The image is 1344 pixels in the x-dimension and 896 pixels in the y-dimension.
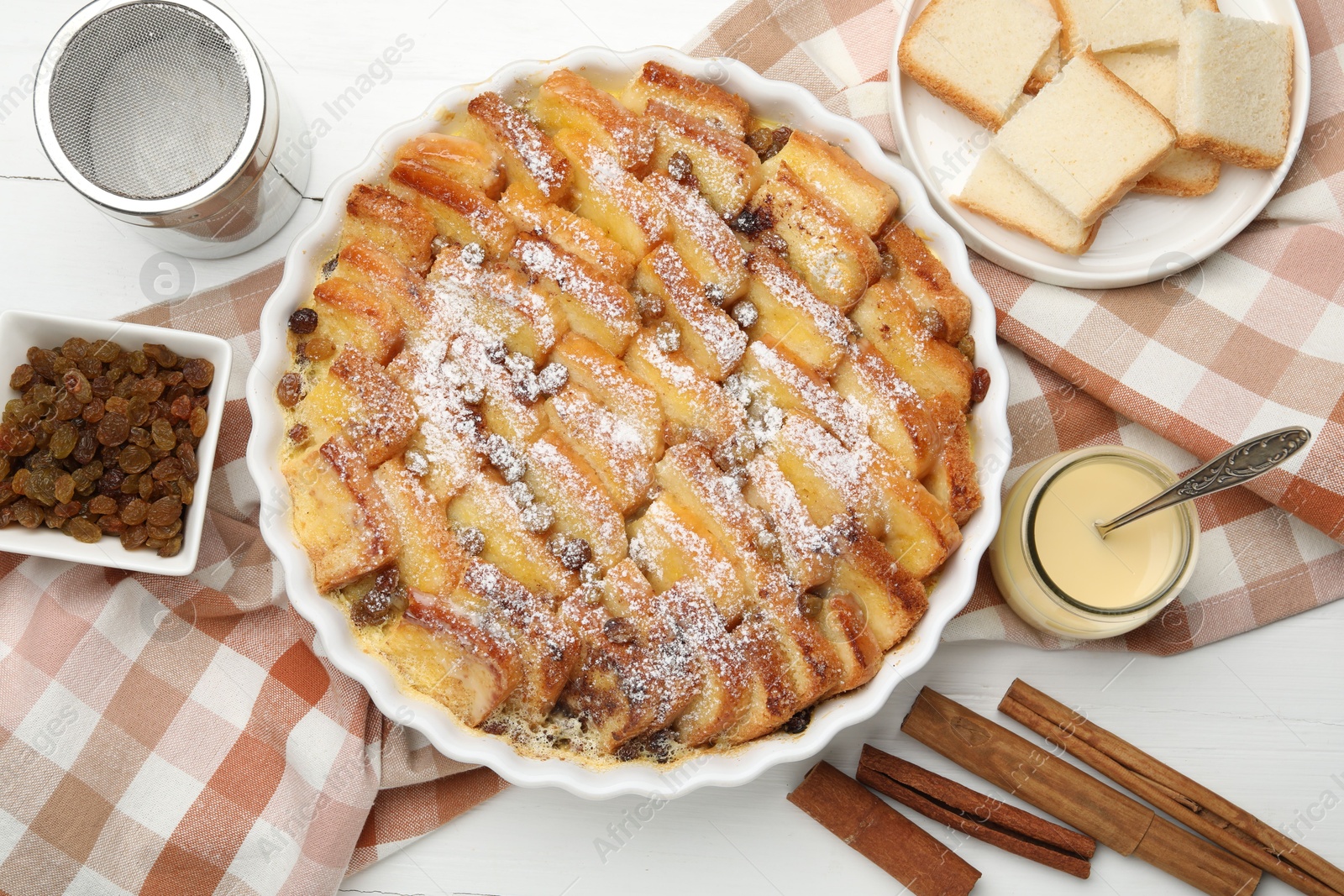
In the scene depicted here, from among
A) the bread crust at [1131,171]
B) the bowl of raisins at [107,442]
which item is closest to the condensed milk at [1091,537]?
the bread crust at [1131,171]

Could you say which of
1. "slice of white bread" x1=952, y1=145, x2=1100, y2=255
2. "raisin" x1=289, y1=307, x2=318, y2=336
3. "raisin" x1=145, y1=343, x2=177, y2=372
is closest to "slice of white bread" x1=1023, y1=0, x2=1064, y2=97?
"slice of white bread" x1=952, y1=145, x2=1100, y2=255

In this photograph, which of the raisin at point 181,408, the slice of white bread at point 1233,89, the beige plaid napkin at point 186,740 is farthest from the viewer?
the slice of white bread at point 1233,89

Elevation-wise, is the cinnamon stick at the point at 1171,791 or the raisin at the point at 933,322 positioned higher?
the raisin at the point at 933,322

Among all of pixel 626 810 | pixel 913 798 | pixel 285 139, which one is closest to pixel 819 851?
pixel 913 798

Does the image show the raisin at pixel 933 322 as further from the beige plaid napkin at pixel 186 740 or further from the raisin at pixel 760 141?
the beige plaid napkin at pixel 186 740

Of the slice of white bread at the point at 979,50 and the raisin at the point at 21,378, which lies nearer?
the raisin at the point at 21,378

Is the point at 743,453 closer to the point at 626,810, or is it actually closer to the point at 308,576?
the point at 308,576

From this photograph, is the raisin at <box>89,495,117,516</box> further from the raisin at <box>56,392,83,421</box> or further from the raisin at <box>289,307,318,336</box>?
the raisin at <box>289,307,318,336</box>
